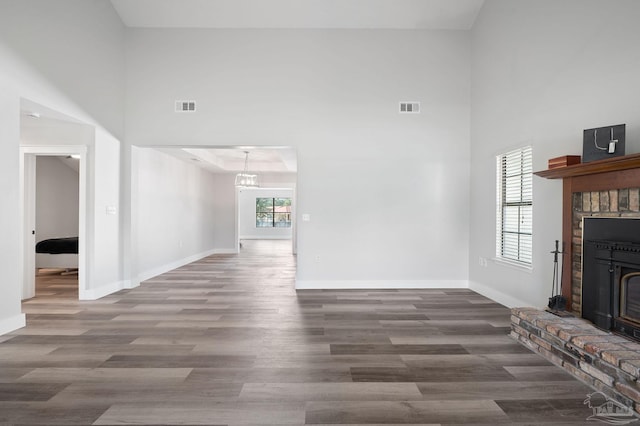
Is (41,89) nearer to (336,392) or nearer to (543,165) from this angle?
(336,392)

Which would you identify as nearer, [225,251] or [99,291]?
[99,291]

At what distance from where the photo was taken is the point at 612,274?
2.92 meters

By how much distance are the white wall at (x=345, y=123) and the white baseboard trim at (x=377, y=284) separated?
0.02 metres

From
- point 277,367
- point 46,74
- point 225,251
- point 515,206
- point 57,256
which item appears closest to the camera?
point 277,367

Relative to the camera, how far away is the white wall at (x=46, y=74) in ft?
11.6

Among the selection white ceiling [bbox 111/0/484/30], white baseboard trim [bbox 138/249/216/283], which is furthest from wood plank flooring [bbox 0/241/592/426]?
white ceiling [bbox 111/0/484/30]

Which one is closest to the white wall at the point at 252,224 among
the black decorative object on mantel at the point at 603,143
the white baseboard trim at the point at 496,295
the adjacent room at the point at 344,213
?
the adjacent room at the point at 344,213

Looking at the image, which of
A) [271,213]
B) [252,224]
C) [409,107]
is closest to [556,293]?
[409,107]

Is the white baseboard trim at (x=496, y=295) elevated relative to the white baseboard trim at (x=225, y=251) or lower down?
elevated

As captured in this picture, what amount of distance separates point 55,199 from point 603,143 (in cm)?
973

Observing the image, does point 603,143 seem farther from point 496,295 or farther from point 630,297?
point 496,295

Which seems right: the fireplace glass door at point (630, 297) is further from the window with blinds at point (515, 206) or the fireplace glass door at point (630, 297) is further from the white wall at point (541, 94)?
the window with blinds at point (515, 206)

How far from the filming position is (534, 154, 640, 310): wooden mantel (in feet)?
8.96

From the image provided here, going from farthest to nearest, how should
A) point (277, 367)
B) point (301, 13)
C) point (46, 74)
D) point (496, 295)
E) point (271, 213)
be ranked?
1. point (271, 213)
2. point (301, 13)
3. point (496, 295)
4. point (46, 74)
5. point (277, 367)
